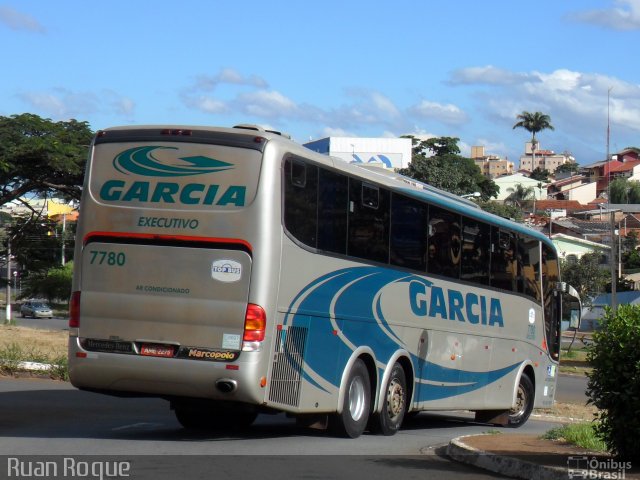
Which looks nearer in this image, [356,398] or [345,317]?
[345,317]

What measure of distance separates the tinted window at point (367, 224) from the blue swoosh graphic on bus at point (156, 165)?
7.55 feet

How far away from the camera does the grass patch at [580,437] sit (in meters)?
11.8

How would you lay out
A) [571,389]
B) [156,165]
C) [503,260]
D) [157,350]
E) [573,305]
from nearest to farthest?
[157,350] → [156,165] → [503,260] → [573,305] → [571,389]

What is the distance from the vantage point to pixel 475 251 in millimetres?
17438

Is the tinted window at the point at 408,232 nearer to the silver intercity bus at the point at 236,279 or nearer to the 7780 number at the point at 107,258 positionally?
the silver intercity bus at the point at 236,279

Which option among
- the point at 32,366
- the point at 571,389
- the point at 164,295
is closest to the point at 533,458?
the point at 164,295

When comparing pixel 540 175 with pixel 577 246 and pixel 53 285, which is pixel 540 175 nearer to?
pixel 577 246

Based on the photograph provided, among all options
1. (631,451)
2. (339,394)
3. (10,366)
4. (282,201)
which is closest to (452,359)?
(339,394)

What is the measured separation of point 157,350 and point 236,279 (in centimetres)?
124

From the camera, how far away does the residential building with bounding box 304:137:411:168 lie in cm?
8194

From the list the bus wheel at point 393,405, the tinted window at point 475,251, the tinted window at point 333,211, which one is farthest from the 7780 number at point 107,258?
the tinted window at point 475,251

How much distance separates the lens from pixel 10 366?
23.1m

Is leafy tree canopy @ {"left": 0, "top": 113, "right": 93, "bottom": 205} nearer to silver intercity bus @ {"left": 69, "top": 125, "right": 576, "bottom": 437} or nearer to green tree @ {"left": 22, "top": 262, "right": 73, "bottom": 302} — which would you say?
silver intercity bus @ {"left": 69, "top": 125, "right": 576, "bottom": 437}

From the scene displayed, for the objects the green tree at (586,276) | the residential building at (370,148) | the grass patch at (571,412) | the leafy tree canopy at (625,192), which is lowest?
the grass patch at (571,412)
